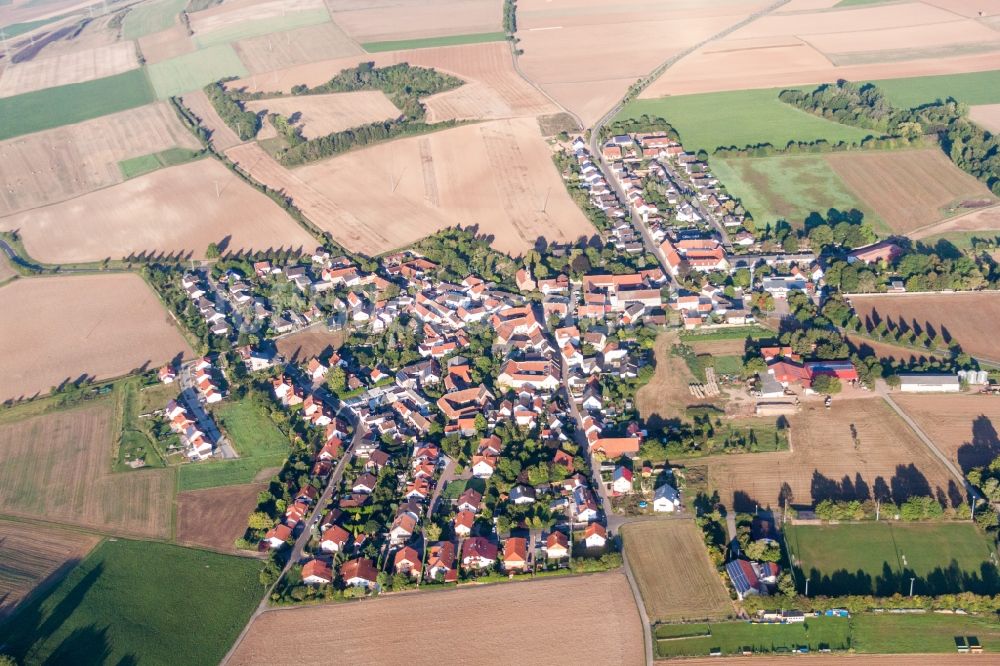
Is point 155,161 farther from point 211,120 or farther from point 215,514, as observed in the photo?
point 215,514

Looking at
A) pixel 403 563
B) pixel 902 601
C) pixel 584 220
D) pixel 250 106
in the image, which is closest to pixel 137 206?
pixel 250 106

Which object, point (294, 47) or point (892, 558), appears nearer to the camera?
point (892, 558)

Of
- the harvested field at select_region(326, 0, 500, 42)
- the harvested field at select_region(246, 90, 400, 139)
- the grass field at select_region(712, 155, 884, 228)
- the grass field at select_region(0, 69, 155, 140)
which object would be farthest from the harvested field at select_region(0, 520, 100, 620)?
the harvested field at select_region(326, 0, 500, 42)

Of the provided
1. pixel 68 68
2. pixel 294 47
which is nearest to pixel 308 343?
pixel 294 47

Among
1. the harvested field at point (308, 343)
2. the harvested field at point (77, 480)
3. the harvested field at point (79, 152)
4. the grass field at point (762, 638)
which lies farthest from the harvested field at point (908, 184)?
the harvested field at point (79, 152)

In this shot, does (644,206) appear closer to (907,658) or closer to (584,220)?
(584,220)

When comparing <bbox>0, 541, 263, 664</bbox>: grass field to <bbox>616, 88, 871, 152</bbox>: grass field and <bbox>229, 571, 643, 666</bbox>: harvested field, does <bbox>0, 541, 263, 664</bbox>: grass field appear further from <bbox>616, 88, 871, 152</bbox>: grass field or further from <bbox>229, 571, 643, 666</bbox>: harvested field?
<bbox>616, 88, 871, 152</bbox>: grass field
